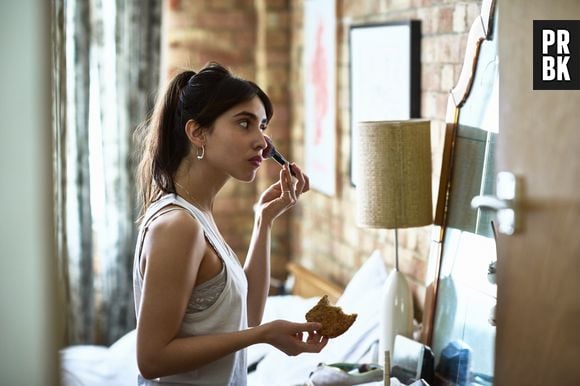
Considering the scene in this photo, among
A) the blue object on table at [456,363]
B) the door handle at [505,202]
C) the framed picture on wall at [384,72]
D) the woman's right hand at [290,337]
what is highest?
the framed picture on wall at [384,72]

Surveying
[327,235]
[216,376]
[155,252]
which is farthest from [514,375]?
[327,235]

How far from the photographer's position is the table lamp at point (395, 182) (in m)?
2.54

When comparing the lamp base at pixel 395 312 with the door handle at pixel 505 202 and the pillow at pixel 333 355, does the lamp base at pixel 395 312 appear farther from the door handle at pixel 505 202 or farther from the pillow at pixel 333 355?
the door handle at pixel 505 202

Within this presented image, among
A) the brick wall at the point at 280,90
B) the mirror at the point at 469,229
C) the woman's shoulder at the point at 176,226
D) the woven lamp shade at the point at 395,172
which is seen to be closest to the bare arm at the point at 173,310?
the woman's shoulder at the point at 176,226

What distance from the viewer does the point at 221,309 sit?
196 centimetres

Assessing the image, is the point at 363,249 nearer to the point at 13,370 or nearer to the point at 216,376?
the point at 216,376

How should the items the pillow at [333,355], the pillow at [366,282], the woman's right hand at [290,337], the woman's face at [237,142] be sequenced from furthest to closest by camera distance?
the pillow at [366,282], the pillow at [333,355], the woman's face at [237,142], the woman's right hand at [290,337]

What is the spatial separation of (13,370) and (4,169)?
0.28m

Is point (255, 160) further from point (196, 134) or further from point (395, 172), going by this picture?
point (395, 172)

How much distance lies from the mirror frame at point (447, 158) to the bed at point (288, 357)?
258 mm

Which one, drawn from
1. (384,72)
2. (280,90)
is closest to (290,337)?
(384,72)

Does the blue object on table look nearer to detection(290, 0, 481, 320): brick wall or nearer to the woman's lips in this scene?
detection(290, 0, 481, 320): brick wall

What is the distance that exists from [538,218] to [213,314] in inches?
28.1

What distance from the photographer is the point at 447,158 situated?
2.58 metres
